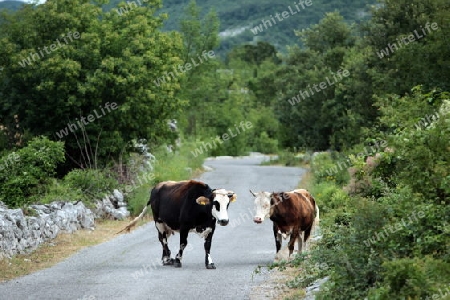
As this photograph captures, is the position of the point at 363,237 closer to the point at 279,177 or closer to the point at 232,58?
the point at 279,177

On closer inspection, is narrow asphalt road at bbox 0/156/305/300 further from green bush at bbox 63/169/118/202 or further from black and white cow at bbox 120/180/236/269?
green bush at bbox 63/169/118/202

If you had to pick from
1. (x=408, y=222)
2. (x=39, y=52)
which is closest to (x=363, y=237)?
(x=408, y=222)

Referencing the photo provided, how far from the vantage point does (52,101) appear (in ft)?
100

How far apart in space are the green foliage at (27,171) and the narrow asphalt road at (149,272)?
401 centimetres

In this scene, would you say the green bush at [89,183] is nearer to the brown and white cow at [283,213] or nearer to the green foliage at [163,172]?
the green foliage at [163,172]

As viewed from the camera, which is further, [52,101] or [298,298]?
[52,101]

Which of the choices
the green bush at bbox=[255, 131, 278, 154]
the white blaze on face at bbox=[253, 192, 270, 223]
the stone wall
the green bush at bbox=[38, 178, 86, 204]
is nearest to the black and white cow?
the white blaze on face at bbox=[253, 192, 270, 223]

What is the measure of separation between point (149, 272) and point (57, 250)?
5.31 m

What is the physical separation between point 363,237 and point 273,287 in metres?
3.32

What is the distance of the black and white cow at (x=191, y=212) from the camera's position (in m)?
17.5

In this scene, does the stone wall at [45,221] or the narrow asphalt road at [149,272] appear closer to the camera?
the narrow asphalt road at [149,272]

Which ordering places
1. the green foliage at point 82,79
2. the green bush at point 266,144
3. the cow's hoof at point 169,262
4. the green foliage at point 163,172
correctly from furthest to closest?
1. the green bush at point 266,144
2. the green foliage at point 163,172
3. the green foliage at point 82,79
4. the cow's hoof at point 169,262

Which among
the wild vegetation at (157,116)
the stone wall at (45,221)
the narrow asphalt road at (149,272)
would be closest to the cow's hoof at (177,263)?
the narrow asphalt road at (149,272)

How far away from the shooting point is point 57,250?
21.3 meters
